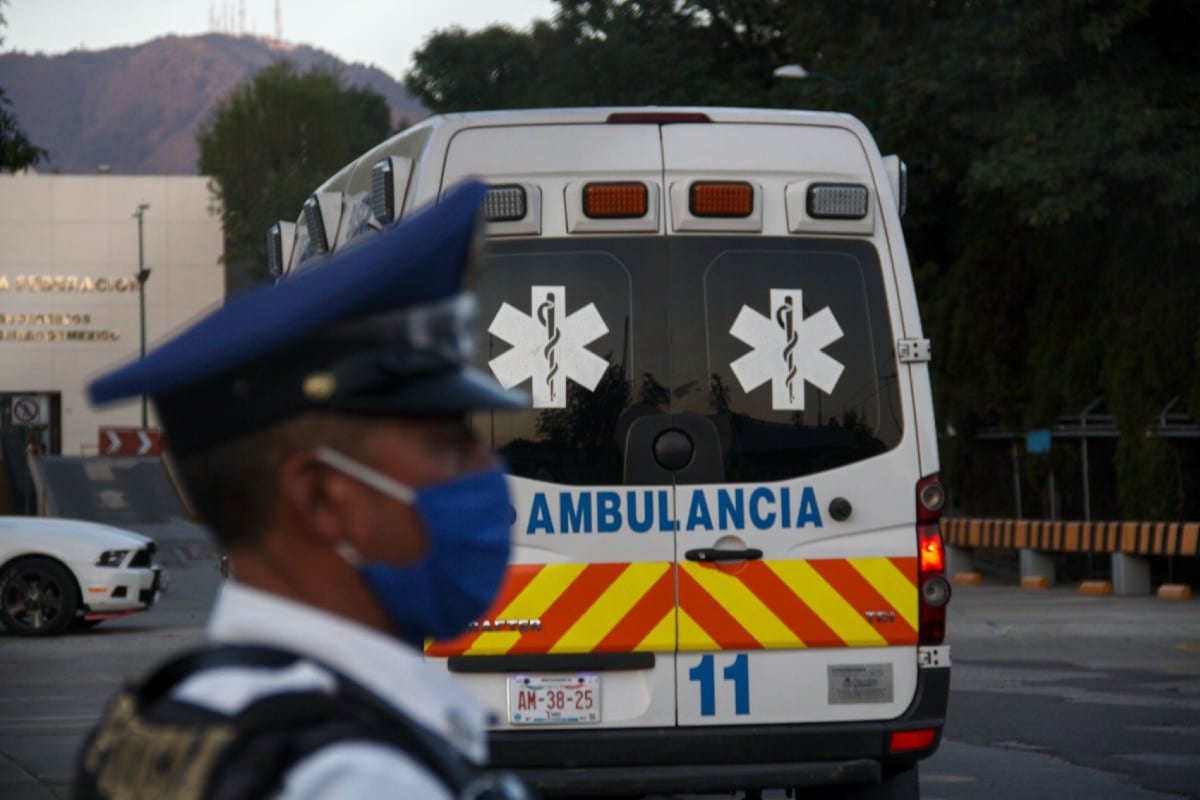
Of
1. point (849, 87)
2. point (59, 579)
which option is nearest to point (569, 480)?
point (59, 579)


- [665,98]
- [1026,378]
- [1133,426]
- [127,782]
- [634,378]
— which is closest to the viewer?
[127,782]

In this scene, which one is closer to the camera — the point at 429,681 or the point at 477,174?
the point at 429,681

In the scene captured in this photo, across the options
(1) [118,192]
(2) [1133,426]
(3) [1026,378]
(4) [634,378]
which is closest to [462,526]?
(4) [634,378]

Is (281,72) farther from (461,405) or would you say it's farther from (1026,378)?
(461,405)

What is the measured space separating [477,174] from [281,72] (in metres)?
79.9

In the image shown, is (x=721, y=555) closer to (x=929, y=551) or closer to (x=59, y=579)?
(x=929, y=551)

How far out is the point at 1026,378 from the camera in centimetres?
2683

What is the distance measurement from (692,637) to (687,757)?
389 mm

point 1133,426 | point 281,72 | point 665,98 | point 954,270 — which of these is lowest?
point 1133,426

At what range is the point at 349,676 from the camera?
1.64m

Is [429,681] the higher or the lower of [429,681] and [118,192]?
the lower

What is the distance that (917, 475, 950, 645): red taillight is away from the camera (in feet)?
22.1

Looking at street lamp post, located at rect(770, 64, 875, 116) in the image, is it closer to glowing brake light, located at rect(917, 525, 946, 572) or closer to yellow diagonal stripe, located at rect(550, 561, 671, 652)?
glowing brake light, located at rect(917, 525, 946, 572)

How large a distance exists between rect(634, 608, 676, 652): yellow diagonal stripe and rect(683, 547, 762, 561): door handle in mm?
225
